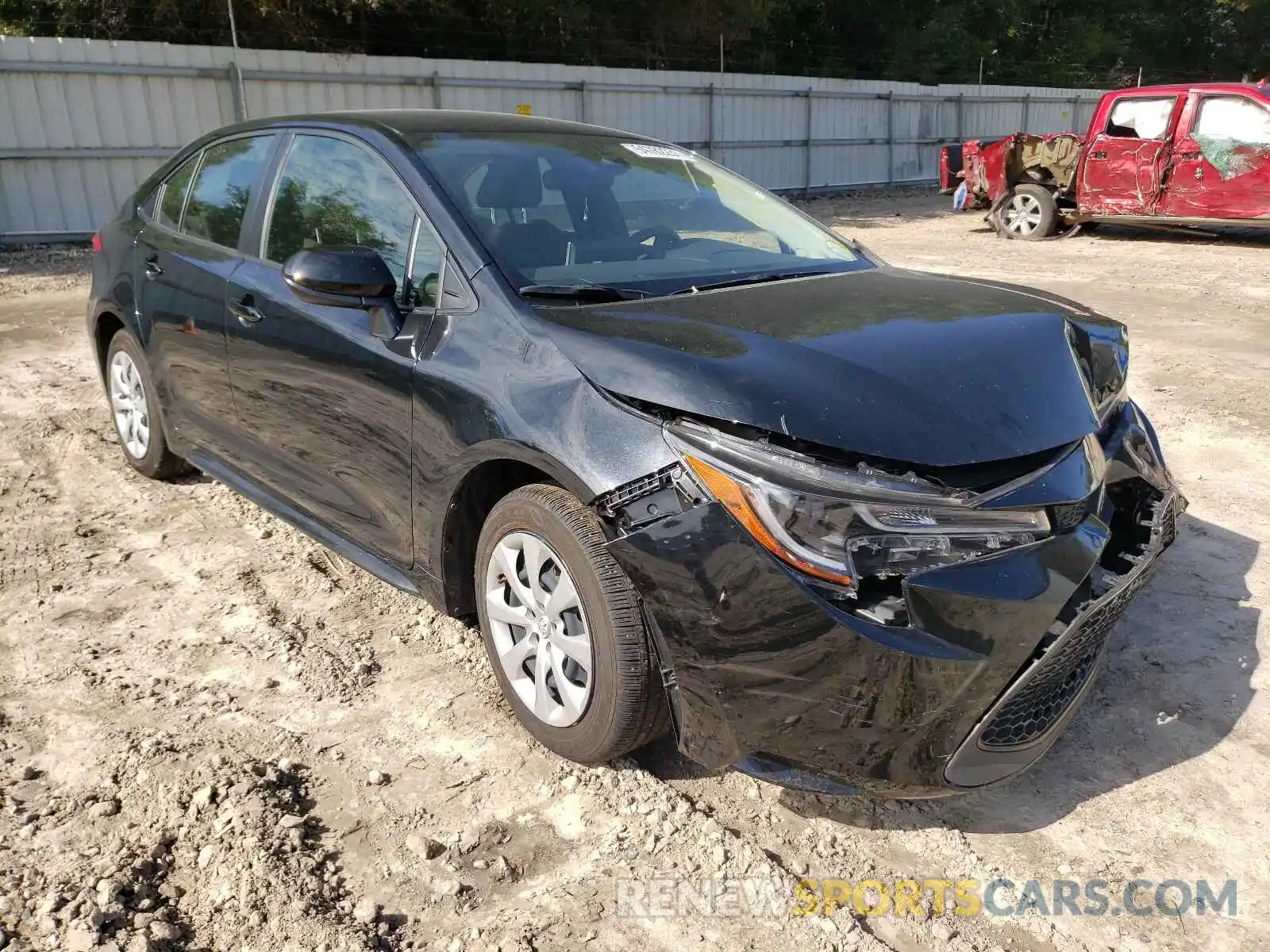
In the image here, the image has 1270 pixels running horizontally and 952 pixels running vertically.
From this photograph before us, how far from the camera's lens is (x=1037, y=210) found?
13562mm

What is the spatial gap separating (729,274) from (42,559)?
9.68 feet

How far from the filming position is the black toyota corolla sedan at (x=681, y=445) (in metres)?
2.08

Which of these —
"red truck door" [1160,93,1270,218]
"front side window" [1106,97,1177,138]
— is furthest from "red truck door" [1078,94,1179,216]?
"red truck door" [1160,93,1270,218]

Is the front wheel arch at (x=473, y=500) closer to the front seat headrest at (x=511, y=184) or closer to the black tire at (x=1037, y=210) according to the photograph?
the front seat headrest at (x=511, y=184)

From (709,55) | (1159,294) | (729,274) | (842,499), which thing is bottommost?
(1159,294)

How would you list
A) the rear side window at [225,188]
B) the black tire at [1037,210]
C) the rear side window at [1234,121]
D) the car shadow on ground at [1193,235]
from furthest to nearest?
the black tire at [1037,210] → the car shadow on ground at [1193,235] → the rear side window at [1234,121] → the rear side window at [225,188]

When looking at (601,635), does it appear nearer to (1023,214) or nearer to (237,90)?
(1023,214)

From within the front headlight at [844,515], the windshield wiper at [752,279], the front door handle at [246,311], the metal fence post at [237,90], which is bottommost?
the front headlight at [844,515]

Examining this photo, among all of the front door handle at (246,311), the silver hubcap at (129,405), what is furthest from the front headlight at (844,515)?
the silver hubcap at (129,405)

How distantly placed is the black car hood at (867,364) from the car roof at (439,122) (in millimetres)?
1099

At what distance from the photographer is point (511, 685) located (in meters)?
2.76

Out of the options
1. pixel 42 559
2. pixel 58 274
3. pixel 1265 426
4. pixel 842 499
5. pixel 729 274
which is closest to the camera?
pixel 842 499

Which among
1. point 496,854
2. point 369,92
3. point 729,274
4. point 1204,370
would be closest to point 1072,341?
point 729,274

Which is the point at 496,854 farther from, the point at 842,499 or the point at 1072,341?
the point at 1072,341
